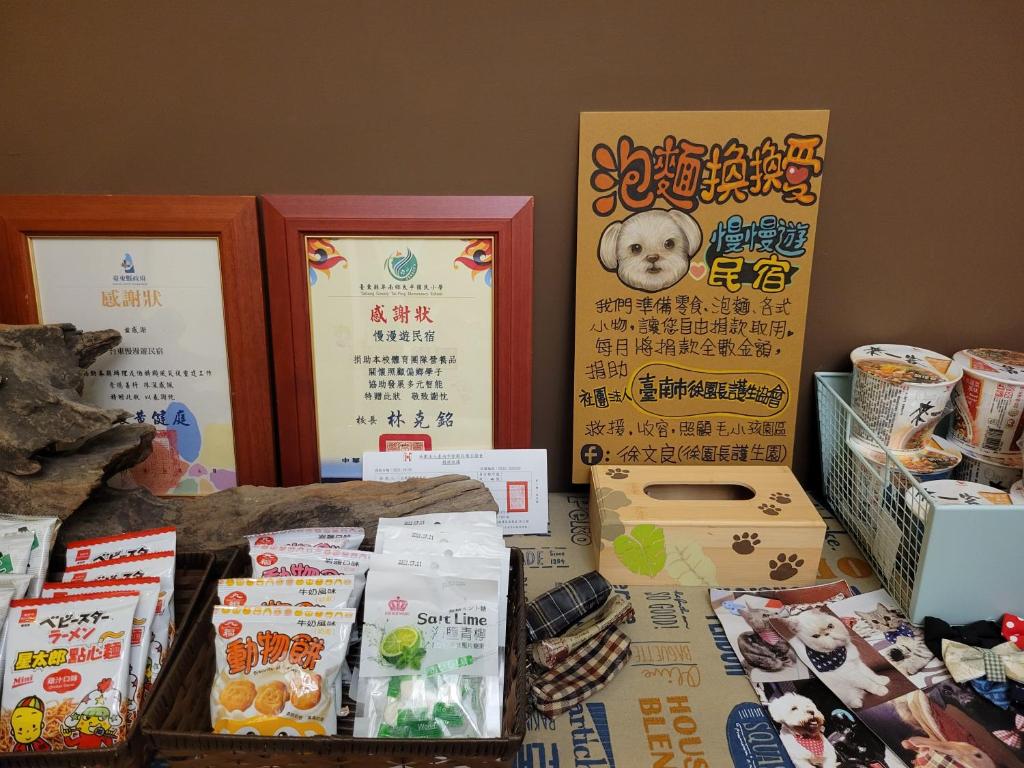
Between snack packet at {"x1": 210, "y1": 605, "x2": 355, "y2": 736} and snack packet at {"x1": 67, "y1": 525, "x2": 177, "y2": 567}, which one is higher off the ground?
snack packet at {"x1": 67, "y1": 525, "x2": 177, "y2": 567}

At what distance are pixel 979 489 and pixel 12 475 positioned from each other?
134cm

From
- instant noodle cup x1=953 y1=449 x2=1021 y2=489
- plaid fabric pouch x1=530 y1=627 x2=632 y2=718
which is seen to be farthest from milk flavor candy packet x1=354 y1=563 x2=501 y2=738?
instant noodle cup x1=953 y1=449 x2=1021 y2=489

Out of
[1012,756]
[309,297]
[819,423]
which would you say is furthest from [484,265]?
[1012,756]

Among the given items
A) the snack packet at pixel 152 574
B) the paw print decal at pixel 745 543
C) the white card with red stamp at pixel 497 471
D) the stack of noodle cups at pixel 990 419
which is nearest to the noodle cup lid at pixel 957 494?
the stack of noodle cups at pixel 990 419

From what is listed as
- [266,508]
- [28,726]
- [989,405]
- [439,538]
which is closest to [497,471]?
[439,538]

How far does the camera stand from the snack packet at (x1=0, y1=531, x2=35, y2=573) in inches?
34.2

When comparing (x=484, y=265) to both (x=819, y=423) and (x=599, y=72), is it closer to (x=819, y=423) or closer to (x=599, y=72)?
(x=599, y=72)

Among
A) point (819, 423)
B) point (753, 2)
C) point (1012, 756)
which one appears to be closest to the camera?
point (1012, 756)

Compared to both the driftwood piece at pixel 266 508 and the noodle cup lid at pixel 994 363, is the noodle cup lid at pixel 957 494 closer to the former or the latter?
the noodle cup lid at pixel 994 363

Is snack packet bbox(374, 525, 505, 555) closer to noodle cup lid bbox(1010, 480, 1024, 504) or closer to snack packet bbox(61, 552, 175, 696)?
snack packet bbox(61, 552, 175, 696)

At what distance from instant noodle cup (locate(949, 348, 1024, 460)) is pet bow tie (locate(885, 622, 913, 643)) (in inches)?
13.8

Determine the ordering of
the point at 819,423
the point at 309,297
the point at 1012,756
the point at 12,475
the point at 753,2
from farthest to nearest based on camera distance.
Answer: the point at 819,423
the point at 309,297
the point at 753,2
the point at 12,475
the point at 1012,756

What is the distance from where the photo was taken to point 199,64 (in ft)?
3.44

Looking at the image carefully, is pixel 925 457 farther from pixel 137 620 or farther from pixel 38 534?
pixel 38 534
